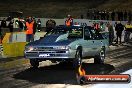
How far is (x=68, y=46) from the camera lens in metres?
13.5

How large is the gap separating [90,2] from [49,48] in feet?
226

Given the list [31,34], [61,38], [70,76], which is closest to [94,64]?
[61,38]

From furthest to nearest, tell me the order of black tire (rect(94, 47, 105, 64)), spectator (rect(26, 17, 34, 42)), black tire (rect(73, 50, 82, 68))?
1. spectator (rect(26, 17, 34, 42))
2. black tire (rect(94, 47, 105, 64))
3. black tire (rect(73, 50, 82, 68))

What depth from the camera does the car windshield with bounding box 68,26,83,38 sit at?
14.7 meters

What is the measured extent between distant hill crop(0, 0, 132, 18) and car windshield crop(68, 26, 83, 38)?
56.8 m

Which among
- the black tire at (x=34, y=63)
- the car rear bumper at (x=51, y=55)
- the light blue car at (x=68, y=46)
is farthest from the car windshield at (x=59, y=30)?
the car rear bumper at (x=51, y=55)

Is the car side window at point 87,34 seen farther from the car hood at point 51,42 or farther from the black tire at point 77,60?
the black tire at point 77,60

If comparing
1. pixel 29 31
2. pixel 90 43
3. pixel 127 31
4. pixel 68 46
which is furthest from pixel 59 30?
pixel 127 31

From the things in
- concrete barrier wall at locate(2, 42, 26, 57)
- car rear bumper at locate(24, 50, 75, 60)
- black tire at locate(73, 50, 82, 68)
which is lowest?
concrete barrier wall at locate(2, 42, 26, 57)

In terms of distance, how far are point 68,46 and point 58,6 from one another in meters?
66.4

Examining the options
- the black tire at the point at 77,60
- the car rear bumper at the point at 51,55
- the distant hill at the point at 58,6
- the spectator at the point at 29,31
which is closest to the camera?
the car rear bumper at the point at 51,55

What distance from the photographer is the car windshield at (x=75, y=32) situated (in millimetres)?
14695

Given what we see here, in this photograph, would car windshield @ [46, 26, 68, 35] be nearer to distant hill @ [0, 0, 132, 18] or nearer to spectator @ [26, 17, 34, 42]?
spectator @ [26, 17, 34, 42]

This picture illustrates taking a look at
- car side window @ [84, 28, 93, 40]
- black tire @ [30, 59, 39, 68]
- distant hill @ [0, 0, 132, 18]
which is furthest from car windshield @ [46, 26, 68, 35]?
distant hill @ [0, 0, 132, 18]
